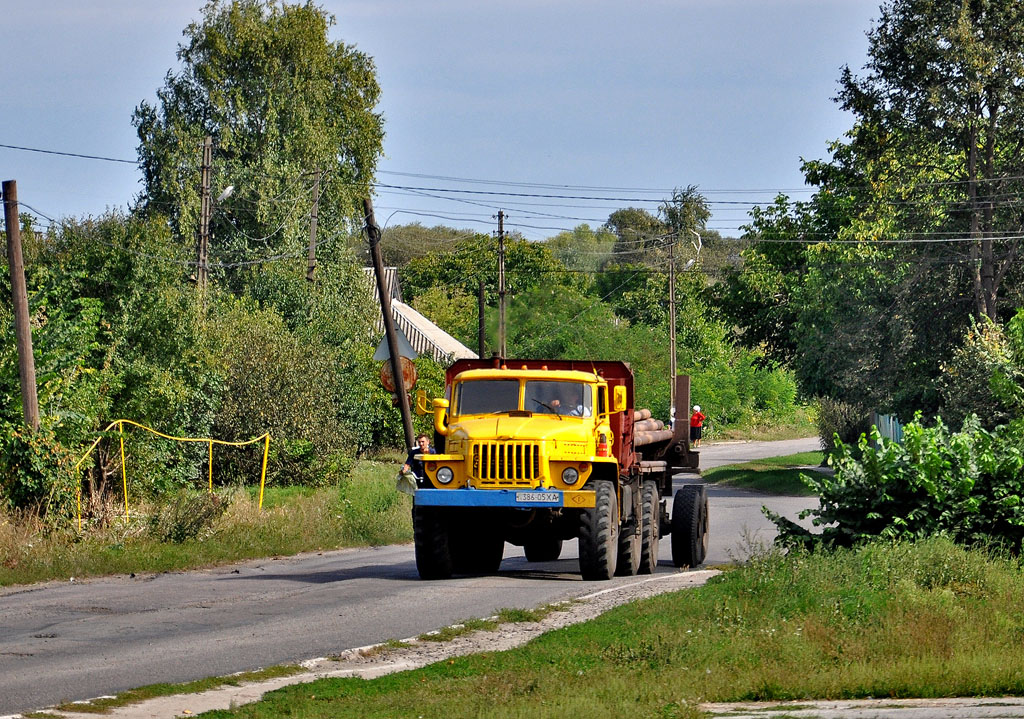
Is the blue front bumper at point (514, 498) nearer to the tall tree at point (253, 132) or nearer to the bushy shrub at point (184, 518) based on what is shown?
the bushy shrub at point (184, 518)

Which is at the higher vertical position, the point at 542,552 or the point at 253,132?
the point at 253,132

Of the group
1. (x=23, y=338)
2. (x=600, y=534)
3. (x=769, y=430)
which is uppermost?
(x=23, y=338)

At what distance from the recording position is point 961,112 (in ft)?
123

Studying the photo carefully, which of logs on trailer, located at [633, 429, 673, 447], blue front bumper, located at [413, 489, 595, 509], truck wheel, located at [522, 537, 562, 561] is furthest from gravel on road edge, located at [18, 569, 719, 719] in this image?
truck wheel, located at [522, 537, 562, 561]

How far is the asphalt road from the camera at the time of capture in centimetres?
1203

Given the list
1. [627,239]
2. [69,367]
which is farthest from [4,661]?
[627,239]

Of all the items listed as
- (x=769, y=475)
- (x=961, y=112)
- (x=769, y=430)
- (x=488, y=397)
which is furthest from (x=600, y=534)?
(x=769, y=430)

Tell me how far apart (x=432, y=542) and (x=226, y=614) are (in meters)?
3.34

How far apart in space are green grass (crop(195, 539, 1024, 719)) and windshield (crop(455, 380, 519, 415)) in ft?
16.3

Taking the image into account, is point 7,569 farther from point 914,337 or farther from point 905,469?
point 914,337

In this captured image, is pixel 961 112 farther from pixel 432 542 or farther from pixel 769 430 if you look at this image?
pixel 769 430

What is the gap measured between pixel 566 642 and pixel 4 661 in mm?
5113

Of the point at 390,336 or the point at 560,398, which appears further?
the point at 390,336

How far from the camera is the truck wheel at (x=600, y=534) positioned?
1789cm
